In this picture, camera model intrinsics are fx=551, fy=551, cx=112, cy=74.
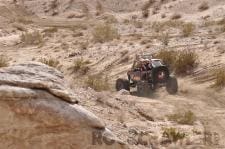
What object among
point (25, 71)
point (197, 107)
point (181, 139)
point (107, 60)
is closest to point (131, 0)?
point (107, 60)

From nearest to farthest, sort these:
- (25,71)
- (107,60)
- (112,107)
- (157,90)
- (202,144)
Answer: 1. (25,71)
2. (202,144)
3. (112,107)
4. (157,90)
5. (107,60)

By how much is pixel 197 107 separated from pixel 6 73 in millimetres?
6810

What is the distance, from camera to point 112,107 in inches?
431

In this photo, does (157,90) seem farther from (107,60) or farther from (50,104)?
(50,104)

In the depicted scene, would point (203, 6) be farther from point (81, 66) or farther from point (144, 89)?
point (144, 89)

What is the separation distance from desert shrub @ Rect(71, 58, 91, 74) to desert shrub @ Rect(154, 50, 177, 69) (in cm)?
273

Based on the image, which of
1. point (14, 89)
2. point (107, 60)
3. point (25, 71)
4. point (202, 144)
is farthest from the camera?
point (107, 60)

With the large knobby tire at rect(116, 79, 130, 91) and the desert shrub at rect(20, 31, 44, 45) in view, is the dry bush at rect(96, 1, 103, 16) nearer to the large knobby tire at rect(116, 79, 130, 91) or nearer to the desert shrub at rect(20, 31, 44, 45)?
the desert shrub at rect(20, 31, 44, 45)

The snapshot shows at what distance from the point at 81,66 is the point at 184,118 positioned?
9.29 meters

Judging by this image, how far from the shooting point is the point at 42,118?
714 centimetres

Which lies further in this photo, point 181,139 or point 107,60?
point 107,60

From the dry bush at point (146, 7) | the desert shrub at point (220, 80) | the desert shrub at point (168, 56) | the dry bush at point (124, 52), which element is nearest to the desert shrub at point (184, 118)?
the desert shrub at point (220, 80)

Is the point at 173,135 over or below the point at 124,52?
below

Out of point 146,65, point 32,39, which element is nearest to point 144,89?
point 146,65
